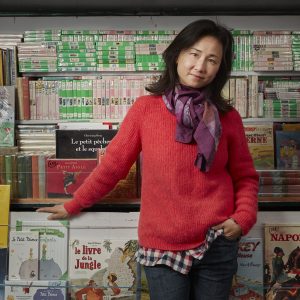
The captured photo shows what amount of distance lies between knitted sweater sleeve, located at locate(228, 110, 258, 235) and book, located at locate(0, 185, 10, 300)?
0.82 meters

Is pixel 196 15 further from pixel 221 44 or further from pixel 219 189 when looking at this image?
pixel 219 189

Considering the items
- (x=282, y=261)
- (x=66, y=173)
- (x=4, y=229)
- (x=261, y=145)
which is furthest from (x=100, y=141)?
(x=282, y=261)

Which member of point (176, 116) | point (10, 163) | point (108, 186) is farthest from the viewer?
point (10, 163)

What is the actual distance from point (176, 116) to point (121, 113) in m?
0.97

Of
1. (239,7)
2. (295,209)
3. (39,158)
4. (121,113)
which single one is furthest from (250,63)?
(39,158)

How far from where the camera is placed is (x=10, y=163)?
4.46 ft

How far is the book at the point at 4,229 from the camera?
133 centimetres

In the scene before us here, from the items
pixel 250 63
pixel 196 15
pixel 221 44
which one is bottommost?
pixel 221 44

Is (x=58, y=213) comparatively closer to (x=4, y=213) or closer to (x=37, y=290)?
(x=4, y=213)

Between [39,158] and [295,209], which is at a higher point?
[39,158]

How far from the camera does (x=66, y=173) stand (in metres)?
1.35

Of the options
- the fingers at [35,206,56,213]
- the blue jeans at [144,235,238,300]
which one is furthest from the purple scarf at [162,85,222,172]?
the fingers at [35,206,56,213]

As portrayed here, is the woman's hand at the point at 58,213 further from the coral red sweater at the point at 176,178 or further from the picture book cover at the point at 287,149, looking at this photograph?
the picture book cover at the point at 287,149

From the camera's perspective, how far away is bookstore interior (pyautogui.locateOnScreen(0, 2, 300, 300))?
4.47 feet
